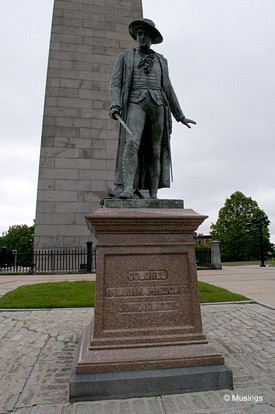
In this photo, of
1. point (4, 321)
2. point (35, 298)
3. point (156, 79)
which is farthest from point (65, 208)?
point (156, 79)

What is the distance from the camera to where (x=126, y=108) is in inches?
189

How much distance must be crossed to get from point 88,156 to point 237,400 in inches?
653

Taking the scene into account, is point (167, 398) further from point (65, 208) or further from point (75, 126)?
point (75, 126)

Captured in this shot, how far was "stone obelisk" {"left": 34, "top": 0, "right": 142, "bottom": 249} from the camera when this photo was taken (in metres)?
17.8

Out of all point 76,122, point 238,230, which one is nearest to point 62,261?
point 76,122

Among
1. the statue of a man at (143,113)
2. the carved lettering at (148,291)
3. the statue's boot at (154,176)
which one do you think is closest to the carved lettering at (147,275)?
the carved lettering at (148,291)

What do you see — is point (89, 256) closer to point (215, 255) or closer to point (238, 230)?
point (215, 255)

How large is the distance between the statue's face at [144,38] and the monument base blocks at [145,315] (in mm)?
2581

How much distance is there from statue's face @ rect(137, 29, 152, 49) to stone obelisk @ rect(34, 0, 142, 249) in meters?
13.7

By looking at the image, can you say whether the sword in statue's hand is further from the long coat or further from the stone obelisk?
the stone obelisk

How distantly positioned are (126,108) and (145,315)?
116 inches

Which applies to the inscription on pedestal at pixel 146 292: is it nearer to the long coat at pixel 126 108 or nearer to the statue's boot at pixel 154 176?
the statue's boot at pixel 154 176

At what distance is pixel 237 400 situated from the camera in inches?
127

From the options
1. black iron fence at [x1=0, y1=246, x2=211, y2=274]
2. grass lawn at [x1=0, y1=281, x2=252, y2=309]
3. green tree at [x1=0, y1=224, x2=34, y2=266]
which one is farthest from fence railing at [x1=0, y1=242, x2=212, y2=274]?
green tree at [x1=0, y1=224, x2=34, y2=266]
